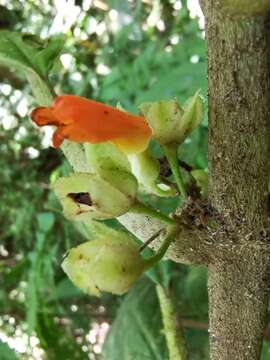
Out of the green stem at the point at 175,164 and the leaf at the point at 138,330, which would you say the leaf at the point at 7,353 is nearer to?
the leaf at the point at 138,330

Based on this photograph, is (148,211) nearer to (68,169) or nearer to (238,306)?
(238,306)

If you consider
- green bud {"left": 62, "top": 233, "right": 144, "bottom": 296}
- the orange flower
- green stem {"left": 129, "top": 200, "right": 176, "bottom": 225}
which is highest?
the orange flower

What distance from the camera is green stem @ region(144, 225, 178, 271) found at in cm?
46

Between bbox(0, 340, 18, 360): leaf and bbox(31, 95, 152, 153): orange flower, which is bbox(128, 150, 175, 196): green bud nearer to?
bbox(31, 95, 152, 153): orange flower

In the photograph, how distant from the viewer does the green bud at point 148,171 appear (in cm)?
50

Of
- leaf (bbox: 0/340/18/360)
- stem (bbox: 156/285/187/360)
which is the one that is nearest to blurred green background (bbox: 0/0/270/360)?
leaf (bbox: 0/340/18/360)

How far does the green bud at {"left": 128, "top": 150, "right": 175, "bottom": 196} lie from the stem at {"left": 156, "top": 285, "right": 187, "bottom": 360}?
8.8 inches

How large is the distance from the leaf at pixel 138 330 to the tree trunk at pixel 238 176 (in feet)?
1.59

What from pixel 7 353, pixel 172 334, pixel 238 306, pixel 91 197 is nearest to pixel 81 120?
→ pixel 91 197

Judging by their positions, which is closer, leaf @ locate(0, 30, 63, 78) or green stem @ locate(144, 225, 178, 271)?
green stem @ locate(144, 225, 178, 271)

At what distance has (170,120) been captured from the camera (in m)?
0.49

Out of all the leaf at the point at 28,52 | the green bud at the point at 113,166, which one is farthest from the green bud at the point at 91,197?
the leaf at the point at 28,52

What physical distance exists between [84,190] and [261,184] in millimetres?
108

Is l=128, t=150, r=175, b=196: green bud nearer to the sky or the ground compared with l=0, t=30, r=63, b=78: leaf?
nearer to the ground
